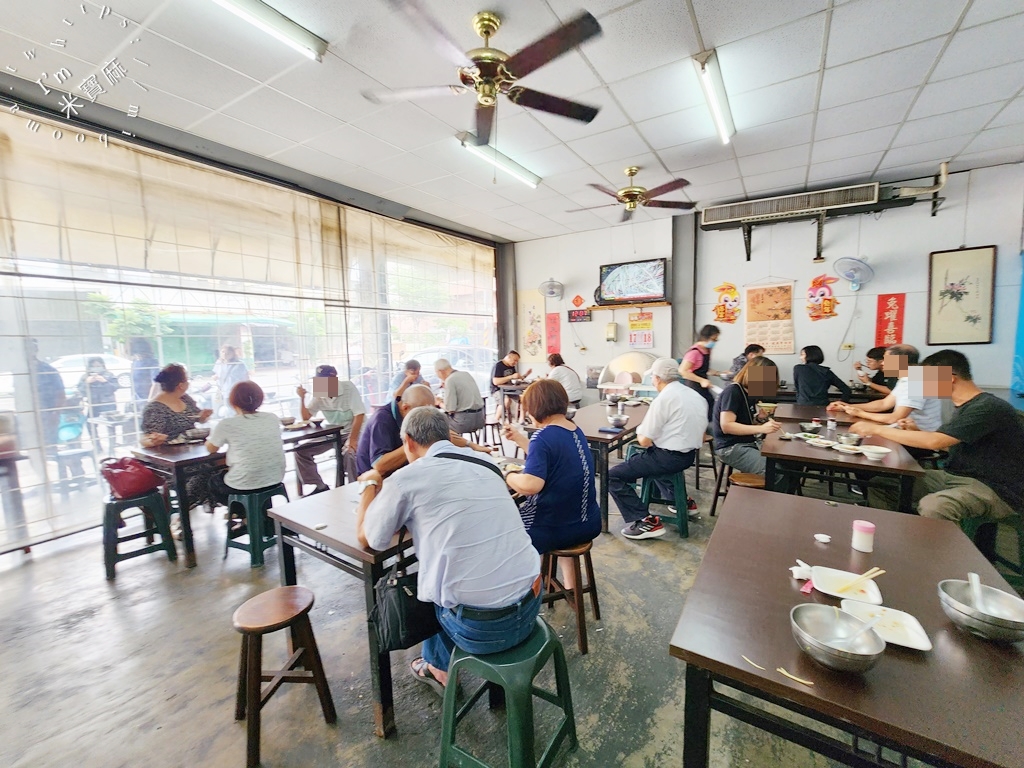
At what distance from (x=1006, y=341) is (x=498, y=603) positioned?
6611 millimetres

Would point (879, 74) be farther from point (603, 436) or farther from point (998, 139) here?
point (603, 436)

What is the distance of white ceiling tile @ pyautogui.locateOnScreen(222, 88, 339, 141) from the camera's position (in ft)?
10.2

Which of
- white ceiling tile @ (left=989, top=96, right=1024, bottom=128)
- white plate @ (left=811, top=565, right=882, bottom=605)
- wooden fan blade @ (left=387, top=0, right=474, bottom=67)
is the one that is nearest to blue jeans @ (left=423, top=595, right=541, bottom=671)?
white plate @ (left=811, top=565, right=882, bottom=605)

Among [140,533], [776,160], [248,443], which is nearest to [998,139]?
[776,160]

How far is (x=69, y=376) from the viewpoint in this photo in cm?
340

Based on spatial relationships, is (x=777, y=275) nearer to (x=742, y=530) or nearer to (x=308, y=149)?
(x=742, y=530)

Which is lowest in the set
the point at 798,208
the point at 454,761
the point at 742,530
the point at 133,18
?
the point at 454,761

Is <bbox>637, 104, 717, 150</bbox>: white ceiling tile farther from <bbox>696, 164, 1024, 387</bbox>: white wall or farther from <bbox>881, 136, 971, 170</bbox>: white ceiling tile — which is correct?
<bbox>696, 164, 1024, 387</bbox>: white wall

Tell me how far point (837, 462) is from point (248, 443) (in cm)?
401

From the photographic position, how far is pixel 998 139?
3939 millimetres

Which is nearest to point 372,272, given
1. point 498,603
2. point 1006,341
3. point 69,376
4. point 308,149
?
point 308,149

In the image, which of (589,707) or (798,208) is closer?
(589,707)

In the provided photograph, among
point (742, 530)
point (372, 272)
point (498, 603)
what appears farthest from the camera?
point (372, 272)

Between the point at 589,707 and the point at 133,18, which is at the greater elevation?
the point at 133,18
